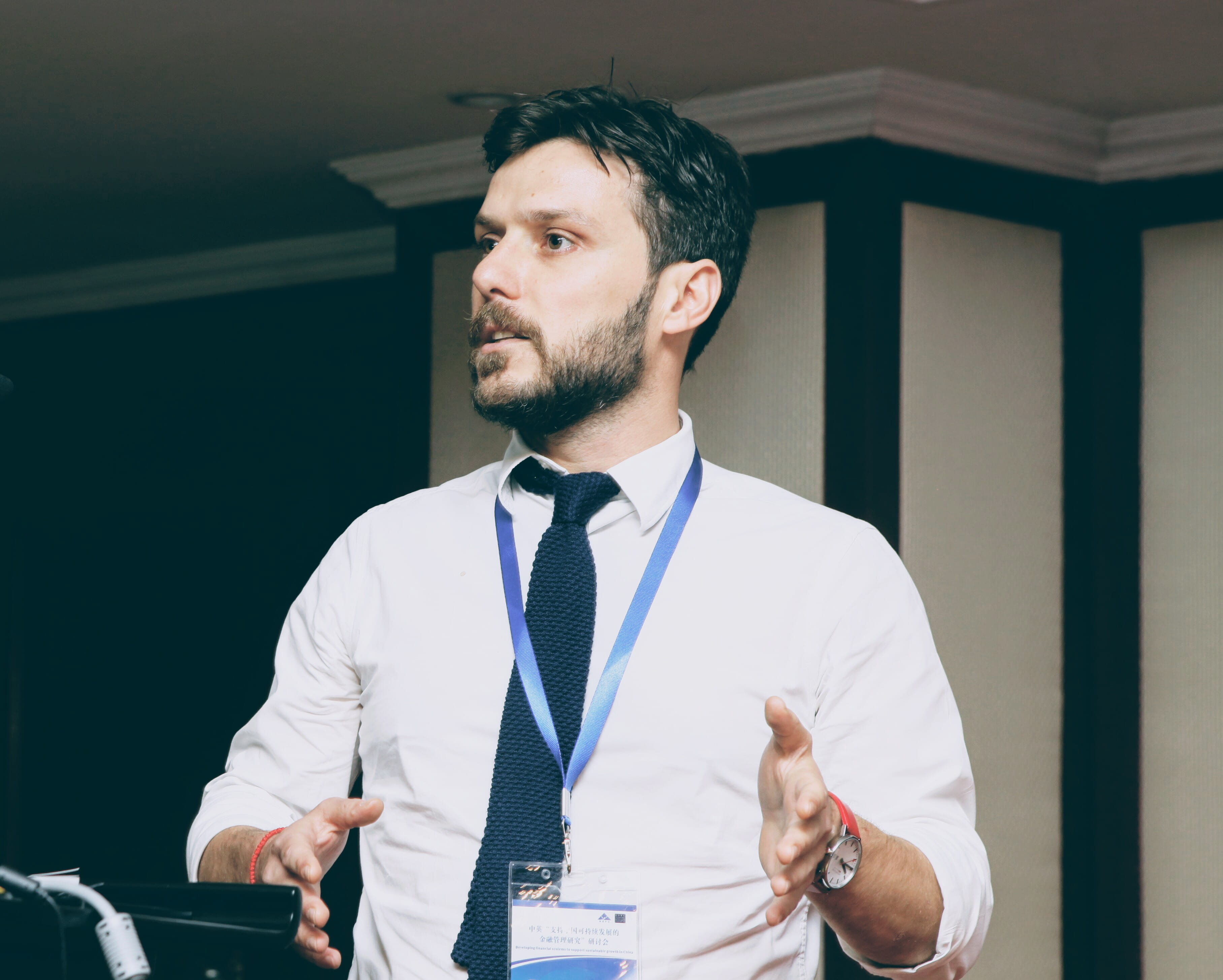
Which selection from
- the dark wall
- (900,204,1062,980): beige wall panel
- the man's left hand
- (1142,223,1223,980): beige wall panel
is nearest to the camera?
the man's left hand

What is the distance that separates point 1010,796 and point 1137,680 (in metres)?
0.46

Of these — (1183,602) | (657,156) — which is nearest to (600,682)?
(657,156)

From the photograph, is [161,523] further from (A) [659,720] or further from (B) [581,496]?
(A) [659,720]

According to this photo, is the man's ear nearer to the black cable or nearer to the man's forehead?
the man's forehead

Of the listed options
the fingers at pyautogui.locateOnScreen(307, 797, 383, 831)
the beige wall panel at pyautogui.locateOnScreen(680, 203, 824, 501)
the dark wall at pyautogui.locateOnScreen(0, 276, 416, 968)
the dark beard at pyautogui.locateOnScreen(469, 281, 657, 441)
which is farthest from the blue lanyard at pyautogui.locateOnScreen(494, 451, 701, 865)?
the dark wall at pyautogui.locateOnScreen(0, 276, 416, 968)

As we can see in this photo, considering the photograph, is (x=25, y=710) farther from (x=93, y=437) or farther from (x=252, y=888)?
(x=252, y=888)

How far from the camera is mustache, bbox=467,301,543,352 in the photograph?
60.8 inches

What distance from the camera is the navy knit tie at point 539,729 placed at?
136 cm

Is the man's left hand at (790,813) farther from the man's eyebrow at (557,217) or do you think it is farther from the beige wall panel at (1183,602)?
the beige wall panel at (1183,602)

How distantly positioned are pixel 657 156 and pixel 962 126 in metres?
2.04

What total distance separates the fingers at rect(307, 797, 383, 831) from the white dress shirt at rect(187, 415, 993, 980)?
20cm

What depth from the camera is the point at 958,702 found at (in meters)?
3.38

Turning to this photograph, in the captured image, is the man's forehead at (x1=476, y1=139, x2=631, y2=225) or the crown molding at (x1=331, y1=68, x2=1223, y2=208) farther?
the crown molding at (x1=331, y1=68, x2=1223, y2=208)

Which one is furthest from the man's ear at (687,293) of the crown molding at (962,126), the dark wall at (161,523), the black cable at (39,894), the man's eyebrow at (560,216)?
the dark wall at (161,523)
